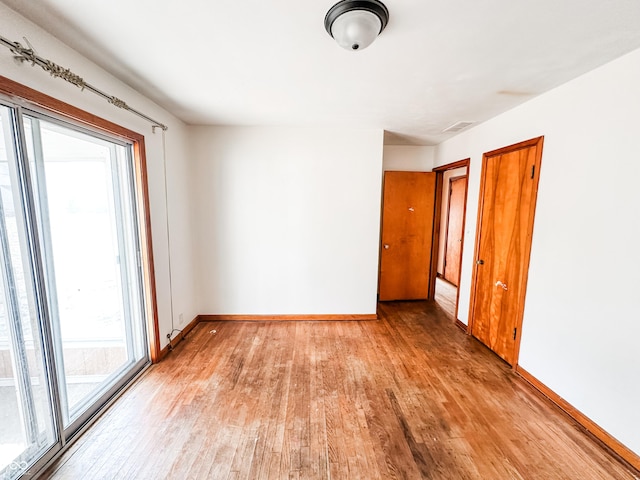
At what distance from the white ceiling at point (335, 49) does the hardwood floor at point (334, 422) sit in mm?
2337

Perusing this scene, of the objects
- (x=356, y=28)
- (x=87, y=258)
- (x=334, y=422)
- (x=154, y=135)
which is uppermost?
(x=356, y=28)

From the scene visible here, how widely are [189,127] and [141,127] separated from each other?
3.12 ft

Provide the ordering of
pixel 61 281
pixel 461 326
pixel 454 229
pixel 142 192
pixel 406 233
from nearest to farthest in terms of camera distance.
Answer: pixel 61 281 < pixel 142 192 < pixel 461 326 < pixel 406 233 < pixel 454 229

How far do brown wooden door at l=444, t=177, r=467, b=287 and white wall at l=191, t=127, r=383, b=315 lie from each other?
101 inches

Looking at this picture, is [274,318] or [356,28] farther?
[274,318]

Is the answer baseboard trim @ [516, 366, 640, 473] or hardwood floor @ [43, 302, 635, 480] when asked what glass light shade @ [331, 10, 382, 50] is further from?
baseboard trim @ [516, 366, 640, 473]

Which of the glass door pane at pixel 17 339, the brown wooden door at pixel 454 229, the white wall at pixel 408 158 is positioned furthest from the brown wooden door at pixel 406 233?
the glass door pane at pixel 17 339

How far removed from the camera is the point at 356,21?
121 cm

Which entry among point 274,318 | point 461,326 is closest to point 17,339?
point 274,318

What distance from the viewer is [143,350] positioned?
2.43 metres

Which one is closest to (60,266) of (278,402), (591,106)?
(278,402)

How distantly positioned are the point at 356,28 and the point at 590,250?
2049mm

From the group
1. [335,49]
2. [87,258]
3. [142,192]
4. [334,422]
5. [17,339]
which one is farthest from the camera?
[142,192]

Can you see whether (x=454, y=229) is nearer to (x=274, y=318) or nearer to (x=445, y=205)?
(x=445, y=205)
